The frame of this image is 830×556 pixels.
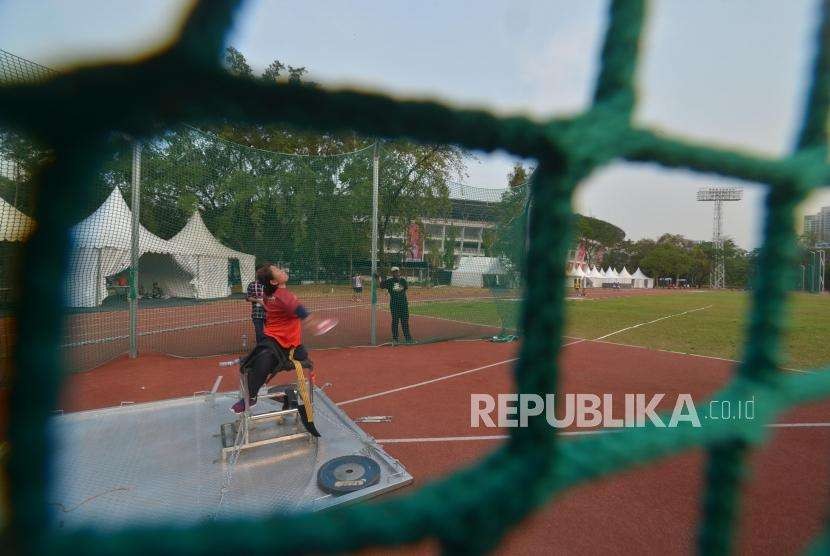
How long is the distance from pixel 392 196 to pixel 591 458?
28.0ft

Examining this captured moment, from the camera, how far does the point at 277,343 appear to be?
3793mm

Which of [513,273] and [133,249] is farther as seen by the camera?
[513,273]

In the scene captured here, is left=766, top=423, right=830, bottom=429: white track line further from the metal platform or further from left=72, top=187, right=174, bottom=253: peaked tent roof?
left=72, top=187, right=174, bottom=253: peaked tent roof

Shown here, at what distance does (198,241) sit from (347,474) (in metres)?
6.31

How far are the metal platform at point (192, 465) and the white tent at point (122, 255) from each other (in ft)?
5.39

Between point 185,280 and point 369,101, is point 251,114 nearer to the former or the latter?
point 369,101

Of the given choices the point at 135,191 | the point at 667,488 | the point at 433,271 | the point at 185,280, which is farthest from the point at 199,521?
the point at 433,271

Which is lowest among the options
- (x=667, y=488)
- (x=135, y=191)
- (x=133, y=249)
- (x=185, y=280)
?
(x=667, y=488)

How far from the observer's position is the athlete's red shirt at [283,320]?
3.75 metres

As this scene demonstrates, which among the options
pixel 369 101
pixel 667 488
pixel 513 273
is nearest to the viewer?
pixel 369 101

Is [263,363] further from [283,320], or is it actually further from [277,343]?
[283,320]

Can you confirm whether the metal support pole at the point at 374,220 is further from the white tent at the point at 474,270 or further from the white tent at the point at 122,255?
the white tent at the point at 122,255

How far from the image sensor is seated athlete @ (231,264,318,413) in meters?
3.69

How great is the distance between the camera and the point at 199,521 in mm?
414
